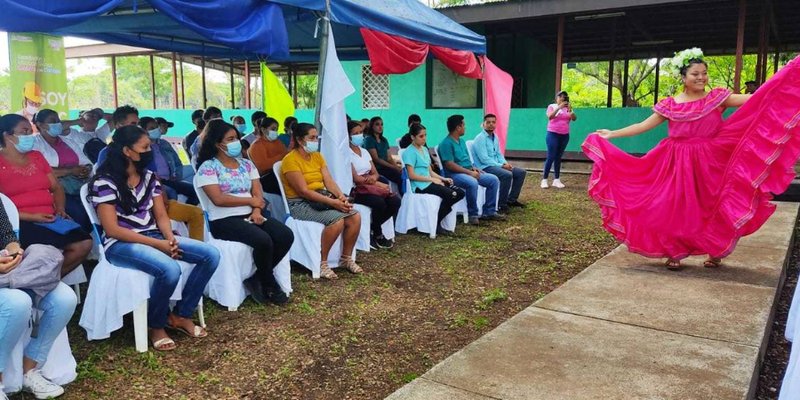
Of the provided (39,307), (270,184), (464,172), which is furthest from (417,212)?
(39,307)

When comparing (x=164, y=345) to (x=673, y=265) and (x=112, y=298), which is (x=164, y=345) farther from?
(x=673, y=265)

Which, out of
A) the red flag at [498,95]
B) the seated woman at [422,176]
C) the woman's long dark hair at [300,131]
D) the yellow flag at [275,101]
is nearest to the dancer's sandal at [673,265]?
the seated woman at [422,176]

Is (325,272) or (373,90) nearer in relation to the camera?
(325,272)

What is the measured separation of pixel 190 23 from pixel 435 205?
9.48 feet

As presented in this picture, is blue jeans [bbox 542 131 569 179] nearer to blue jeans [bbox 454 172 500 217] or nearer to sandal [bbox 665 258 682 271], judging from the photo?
blue jeans [bbox 454 172 500 217]

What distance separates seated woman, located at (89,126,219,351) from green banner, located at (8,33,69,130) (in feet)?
15.6

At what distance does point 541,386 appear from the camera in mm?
2498

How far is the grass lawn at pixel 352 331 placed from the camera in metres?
2.84

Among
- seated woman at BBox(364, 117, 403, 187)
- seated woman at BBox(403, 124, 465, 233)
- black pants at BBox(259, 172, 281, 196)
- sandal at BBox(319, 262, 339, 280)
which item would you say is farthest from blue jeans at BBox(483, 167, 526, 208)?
sandal at BBox(319, 262, 339, 280)

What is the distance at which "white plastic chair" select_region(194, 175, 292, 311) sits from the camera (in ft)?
12.5

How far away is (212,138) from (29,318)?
180 cm

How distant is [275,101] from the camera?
738 centimetres

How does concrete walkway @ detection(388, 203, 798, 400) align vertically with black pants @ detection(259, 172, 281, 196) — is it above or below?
below

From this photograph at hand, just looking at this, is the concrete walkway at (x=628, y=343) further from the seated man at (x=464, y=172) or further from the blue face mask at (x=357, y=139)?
the blue face mask at (x=357, y=139)
